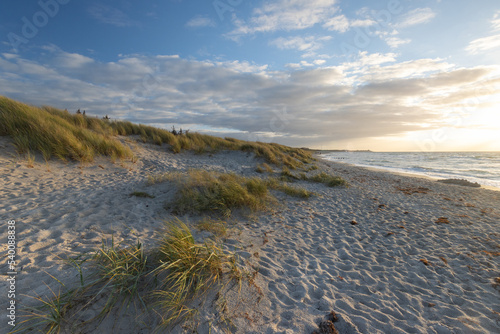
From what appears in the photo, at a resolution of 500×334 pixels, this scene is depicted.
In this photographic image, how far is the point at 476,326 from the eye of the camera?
2383 millimetres

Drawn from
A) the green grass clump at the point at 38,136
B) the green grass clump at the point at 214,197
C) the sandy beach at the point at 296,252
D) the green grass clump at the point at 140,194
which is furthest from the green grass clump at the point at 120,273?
the green grass clump at the point at 38,136

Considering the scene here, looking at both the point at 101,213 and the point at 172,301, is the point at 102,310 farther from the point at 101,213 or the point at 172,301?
the point at 101,213

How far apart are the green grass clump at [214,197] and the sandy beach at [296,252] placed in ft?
1.02

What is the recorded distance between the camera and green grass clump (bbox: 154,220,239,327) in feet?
7.10

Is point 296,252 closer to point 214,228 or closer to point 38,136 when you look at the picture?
point 214,228

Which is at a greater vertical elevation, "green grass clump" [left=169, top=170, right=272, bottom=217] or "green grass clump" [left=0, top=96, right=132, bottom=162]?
"green grass clump" [left=0, top=96, right=132, bottom=162]

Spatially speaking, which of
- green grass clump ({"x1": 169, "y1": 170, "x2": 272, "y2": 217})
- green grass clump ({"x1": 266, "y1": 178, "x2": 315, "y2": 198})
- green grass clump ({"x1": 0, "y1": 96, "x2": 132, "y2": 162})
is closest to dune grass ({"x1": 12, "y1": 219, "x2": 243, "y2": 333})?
green grass clump ({"x1": 169, "y1": 170, "x2": 272, "y2": 217})

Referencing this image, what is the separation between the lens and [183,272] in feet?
7.53

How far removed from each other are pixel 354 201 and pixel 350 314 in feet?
19.2

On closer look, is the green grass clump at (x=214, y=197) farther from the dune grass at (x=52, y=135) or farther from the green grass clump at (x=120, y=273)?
the dune grass at (x=52, y=135)

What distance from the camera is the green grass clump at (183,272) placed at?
2164mm

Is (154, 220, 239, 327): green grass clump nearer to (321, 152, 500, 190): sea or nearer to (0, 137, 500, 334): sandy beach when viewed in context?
(0, 137, 500, 334): sandy beach

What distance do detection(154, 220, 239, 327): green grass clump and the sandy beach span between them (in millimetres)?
170

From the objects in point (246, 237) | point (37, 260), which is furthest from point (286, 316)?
point (37, 260)
